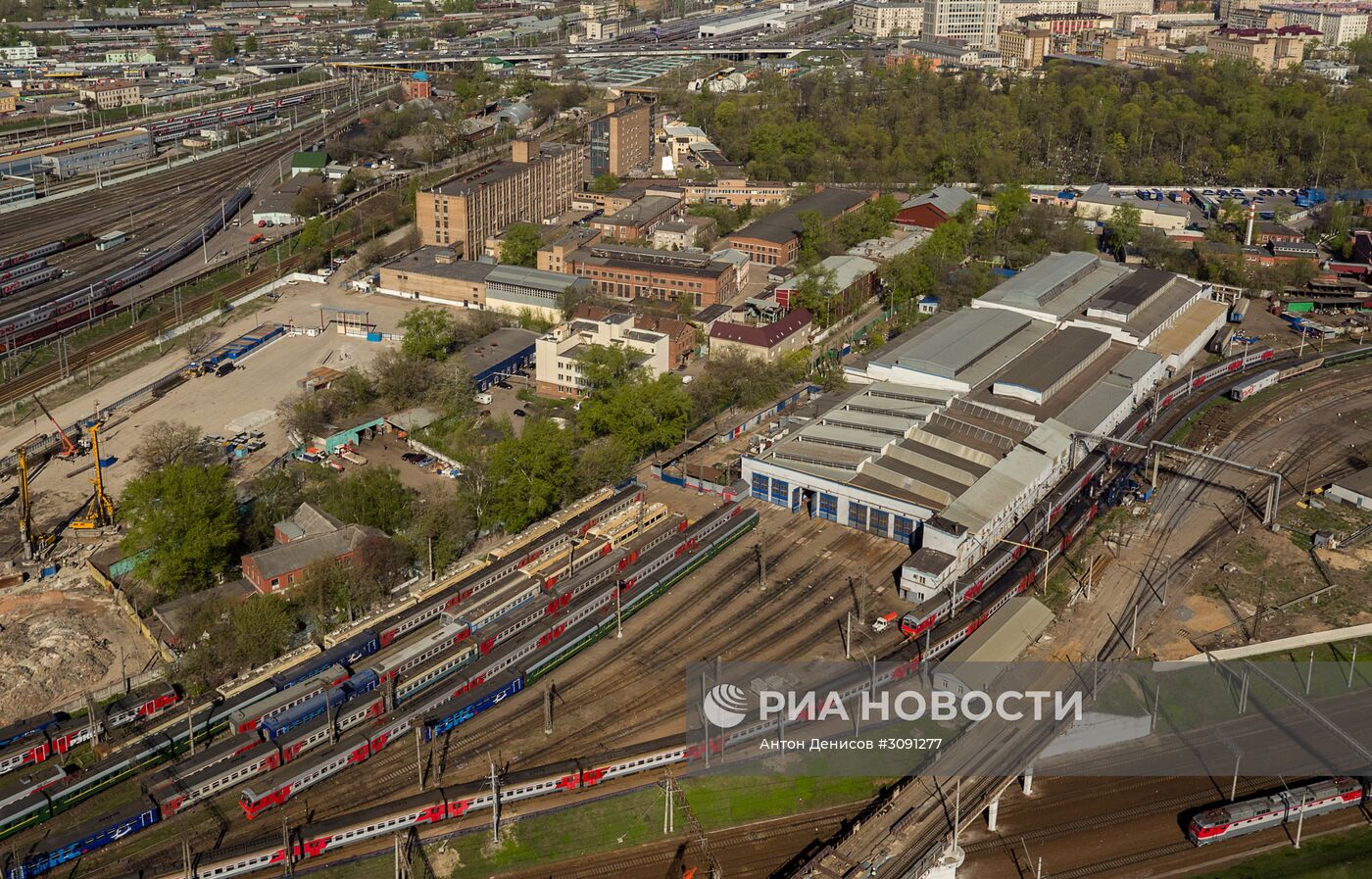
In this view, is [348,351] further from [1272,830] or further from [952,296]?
[1272,830]

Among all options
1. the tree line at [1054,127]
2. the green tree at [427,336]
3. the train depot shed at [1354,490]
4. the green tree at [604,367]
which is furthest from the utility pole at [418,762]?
the tree line at [1054,127]

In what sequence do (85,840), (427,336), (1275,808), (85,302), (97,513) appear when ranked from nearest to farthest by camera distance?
1. (85,840)
2. (1275,808)
3. (97,513)
4. (427,336)
5. (85,302)

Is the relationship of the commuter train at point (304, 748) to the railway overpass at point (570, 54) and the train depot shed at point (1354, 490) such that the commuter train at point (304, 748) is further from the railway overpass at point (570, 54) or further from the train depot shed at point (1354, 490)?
the railway overpass at point (570, 54)

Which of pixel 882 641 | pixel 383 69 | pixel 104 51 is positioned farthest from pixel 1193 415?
pixel 104 51

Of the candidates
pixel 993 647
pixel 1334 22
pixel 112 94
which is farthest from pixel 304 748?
pixel 1334 22

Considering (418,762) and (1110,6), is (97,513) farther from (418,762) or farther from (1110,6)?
(1110,6)

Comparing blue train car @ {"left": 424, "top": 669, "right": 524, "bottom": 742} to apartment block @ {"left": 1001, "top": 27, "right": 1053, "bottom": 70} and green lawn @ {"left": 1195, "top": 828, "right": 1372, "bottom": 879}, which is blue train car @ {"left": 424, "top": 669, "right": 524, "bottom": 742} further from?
apartment block @ {"left": 1001, "top": 27, "right": 1053, "bottom": 70}
